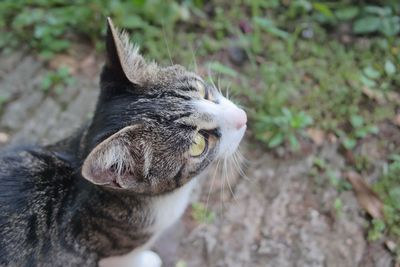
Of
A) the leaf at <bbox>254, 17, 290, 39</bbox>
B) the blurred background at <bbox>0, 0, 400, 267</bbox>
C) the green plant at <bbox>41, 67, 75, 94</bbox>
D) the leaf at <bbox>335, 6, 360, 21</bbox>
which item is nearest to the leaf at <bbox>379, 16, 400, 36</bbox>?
the blurred background at <bbox>0, 0, 400, 267</bbox>

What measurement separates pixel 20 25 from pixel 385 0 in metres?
3.12

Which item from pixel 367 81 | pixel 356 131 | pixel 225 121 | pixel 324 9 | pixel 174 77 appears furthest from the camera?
pixel 324 9

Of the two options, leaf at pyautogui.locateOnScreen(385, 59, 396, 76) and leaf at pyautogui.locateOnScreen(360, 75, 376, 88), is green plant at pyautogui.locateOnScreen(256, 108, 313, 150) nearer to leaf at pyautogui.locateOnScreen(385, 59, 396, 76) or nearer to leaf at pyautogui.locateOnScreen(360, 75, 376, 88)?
leaf at pyautogui.locateOnScreen(360, 75, 376, 88)

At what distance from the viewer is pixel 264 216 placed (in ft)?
8.77

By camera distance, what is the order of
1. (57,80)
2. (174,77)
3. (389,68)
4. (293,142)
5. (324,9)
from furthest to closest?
1. (324,9)
2. (57,80)
3. (389,68)
4. (293,142)
5. (174,77)

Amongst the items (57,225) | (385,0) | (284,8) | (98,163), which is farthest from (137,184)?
(385,0)

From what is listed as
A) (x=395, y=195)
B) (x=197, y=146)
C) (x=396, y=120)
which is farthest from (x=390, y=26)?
(x=197, y=146)

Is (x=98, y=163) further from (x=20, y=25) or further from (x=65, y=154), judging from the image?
(x=20, y=25)

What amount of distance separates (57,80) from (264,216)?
1949 mm

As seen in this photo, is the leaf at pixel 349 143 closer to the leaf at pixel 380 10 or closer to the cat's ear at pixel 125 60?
the leaf at pixel 380 10

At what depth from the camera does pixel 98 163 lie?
148cm

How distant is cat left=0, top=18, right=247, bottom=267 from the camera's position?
1804 millimetres

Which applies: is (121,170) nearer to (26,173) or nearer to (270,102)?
(26,173)

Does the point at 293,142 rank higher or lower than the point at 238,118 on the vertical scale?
lower
